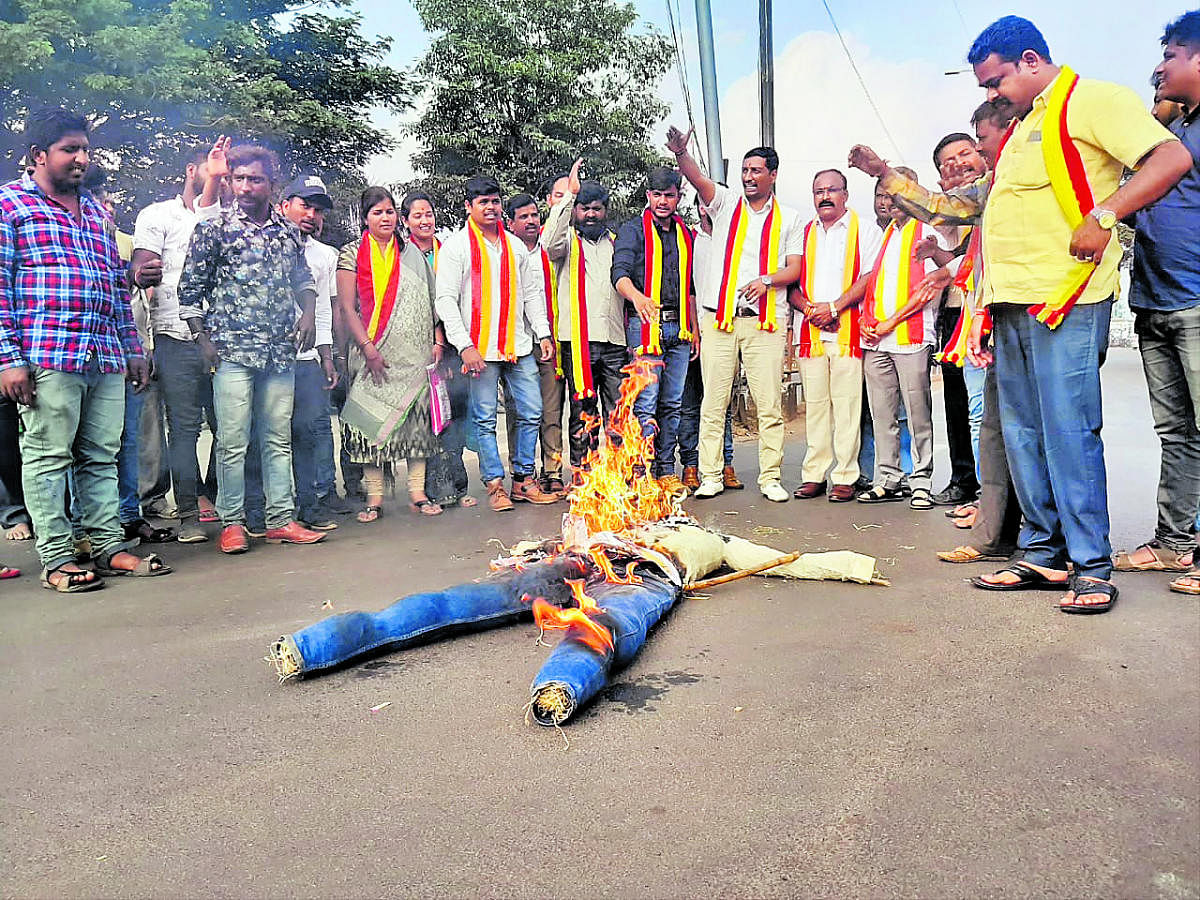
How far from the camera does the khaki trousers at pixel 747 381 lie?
671 centimetres

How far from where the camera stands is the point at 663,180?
22.2 ft

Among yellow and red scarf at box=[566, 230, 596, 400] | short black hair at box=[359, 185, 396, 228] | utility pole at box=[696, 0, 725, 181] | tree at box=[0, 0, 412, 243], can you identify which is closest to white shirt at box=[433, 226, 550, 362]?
yellow and red scarf at box=[566, 230, 596, 400]

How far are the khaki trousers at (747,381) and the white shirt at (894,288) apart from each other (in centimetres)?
69

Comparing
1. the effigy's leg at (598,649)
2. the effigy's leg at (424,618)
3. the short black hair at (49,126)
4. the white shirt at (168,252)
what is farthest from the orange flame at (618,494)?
the short black hair at (49,126)

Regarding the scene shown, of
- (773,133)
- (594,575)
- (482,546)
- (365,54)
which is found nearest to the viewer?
(594,575)

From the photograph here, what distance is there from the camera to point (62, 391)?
4.61 meters

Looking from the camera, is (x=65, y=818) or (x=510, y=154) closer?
(x=65, y=818)

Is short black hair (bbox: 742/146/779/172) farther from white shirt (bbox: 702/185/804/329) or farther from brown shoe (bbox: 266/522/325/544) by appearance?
brown shoe (bbox: 266/522/325/544)

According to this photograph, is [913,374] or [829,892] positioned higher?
[913,374]

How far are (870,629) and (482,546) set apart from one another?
241cm

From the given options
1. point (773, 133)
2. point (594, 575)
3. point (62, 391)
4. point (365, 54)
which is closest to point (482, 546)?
point (594, 575)

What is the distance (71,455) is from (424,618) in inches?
97.2

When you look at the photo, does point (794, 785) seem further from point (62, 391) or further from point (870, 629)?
point (62, 391)

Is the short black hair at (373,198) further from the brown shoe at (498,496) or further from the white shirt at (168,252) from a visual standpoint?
the brown shoe at (498,496)
